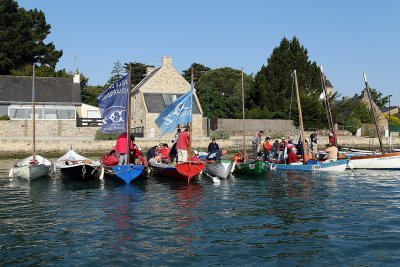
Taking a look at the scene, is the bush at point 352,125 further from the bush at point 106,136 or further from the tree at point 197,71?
the tree at point 197,71

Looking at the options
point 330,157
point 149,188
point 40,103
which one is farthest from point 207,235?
point 40,103

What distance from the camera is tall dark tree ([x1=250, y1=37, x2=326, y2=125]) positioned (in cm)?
6869

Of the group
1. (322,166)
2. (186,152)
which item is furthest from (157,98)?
(186,152)

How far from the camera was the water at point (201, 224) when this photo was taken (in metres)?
11.0

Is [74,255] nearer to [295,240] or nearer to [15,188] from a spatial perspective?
[295,240]

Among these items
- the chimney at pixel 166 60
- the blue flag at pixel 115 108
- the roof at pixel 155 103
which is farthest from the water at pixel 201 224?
the chimney at pixel 166 60

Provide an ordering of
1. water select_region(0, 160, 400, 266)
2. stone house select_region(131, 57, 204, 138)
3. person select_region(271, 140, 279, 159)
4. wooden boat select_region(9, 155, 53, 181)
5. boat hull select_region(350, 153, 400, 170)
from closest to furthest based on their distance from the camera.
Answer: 1. water select_region(0, 160, 400, 266)
2. wooden boat select_region(9, 155, 53, 181)
3. boat hull select_region(350, 153, 400, 170)
4. person select_region(271, 140, 279, 159)
5. stone house select_region(131, 57, 204, 138)

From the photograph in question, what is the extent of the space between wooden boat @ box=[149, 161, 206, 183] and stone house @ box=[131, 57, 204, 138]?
1141 inches

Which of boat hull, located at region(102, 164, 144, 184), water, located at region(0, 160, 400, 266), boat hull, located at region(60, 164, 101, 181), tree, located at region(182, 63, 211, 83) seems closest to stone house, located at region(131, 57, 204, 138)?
boat hull, located at region(60, 164, 101, 181)

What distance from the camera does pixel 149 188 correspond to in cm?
2231

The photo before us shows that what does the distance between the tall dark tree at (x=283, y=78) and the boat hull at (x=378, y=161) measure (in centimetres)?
3540

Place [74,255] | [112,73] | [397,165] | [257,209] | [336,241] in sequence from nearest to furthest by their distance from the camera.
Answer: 1. [74,255]
2. [336,241]
3. [257,209]
4. [397,165]
5. [112,73]

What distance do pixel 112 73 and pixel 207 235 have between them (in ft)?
340

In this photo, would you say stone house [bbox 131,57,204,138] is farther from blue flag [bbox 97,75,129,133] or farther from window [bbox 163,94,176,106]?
blue flag [bbox 97,75,129,133]
